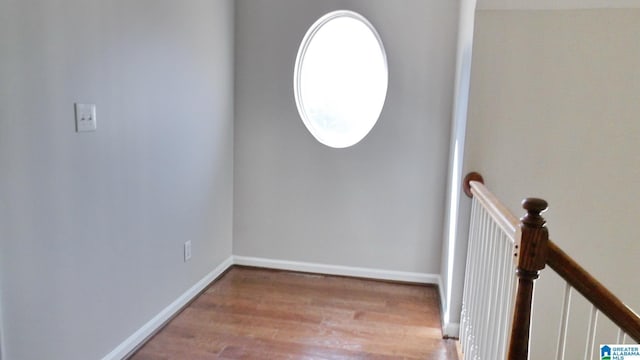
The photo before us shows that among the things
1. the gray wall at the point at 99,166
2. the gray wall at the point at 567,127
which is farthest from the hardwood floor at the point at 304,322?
the gray wall at the point at 567,127

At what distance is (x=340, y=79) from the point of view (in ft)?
11.1

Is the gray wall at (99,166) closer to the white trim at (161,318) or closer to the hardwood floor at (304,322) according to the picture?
the white trim at (161,318)

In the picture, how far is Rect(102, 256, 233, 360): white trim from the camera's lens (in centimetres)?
222

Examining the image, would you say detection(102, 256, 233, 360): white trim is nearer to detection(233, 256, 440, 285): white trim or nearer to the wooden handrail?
detection(233, 256, 440, 285): white trim

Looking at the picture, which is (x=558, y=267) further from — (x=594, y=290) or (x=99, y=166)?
(x=99, y=166)

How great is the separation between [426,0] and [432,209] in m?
1.49

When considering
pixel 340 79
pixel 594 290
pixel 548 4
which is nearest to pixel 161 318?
pixel 340 79

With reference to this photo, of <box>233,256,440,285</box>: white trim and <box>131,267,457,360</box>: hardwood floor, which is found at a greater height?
<box>233,256,440,285</box>: white trim

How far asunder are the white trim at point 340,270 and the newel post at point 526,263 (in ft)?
6.59

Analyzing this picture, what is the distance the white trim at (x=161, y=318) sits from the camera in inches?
87.3

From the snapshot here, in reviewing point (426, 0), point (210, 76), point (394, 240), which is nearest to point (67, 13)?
point (210, 76)

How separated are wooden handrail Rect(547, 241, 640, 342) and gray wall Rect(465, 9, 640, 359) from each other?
120 cm

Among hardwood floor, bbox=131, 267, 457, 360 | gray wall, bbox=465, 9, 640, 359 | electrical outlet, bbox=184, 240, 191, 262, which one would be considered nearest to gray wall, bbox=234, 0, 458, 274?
hardwood floor, bbox=131, 267, 457, 360

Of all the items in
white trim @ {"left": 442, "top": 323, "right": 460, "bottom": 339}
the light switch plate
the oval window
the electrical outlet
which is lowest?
white trim @ {"left": 442, "top": 323, "right": 460, "bottom": 339}
